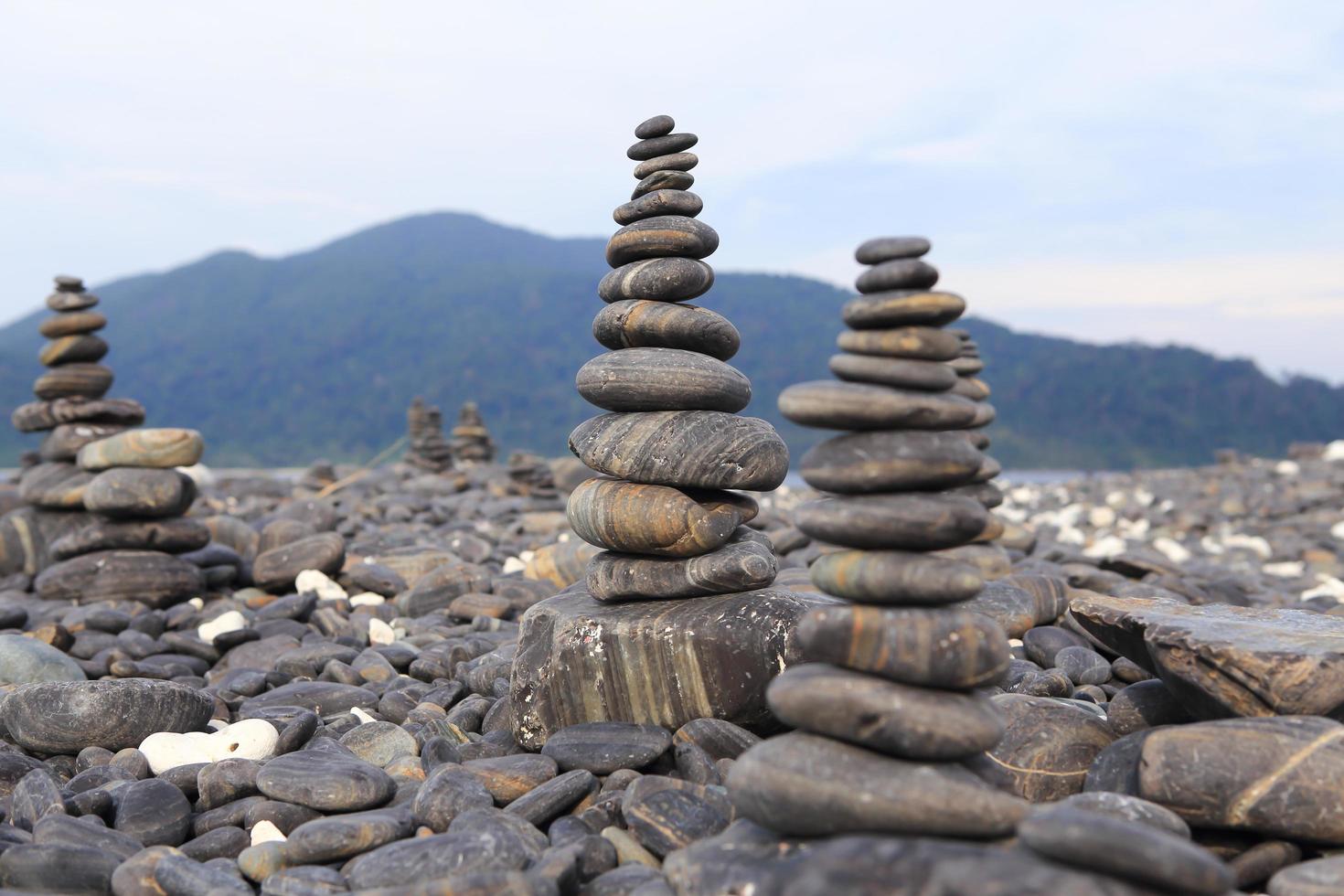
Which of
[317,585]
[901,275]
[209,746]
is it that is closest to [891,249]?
[901,275]

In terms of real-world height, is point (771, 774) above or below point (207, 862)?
above

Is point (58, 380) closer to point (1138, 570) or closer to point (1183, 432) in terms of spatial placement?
point (1138, 570)

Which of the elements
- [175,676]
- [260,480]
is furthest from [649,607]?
[260,480]

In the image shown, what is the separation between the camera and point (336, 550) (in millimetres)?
11688

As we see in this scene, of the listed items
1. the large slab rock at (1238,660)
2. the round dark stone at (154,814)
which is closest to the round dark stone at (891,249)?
the large slab rock at (1238,660)

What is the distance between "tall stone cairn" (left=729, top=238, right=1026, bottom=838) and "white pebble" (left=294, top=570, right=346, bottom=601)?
8.26 meters

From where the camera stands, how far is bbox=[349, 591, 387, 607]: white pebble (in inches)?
429

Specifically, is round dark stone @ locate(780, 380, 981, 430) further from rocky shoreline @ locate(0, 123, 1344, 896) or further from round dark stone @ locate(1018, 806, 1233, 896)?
round dark stone @ locate(1018, 806, 1233, 896)

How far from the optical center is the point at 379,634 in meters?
9.46

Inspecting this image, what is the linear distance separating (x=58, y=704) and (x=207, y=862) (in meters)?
2.11

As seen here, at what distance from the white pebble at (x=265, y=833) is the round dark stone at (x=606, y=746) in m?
1.43

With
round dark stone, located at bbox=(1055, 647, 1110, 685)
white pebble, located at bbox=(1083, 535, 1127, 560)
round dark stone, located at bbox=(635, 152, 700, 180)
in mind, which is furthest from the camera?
white pebble, located at bbox=(1083, 535, 1127, 560)

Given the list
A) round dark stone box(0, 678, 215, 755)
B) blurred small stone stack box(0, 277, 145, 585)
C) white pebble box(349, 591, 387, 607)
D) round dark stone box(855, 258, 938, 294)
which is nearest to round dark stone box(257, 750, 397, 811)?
round dark stone box(0, 678, 215, 755)

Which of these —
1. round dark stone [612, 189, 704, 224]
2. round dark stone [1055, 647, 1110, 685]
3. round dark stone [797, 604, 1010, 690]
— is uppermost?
round dark stone [612, 189, 704, 224]
